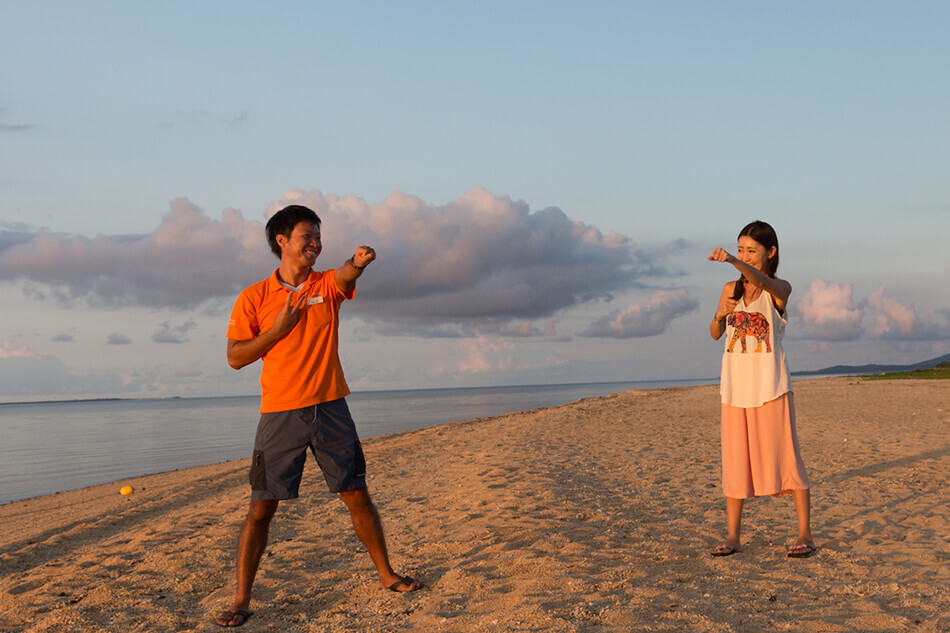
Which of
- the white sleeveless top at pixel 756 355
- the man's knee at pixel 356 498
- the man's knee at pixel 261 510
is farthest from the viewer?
the white sleeveless top at pixel 756 355

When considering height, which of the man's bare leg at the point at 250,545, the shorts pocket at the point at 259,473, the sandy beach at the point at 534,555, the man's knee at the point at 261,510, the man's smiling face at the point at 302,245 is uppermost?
the man's smiling face at the point at 302,245

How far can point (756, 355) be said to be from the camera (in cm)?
425

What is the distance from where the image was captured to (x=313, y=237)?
3.67m

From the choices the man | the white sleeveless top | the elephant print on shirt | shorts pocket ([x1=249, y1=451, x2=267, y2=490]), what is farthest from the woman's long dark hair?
shorts pocket ([x1=249, y1=451, x2=267, y2=490])

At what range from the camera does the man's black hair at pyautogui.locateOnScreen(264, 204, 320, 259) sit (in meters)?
3.67

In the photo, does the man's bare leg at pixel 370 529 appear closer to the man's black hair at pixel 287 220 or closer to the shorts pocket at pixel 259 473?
the shorts pocket at pixel 259 473

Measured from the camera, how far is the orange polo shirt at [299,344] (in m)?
3.48

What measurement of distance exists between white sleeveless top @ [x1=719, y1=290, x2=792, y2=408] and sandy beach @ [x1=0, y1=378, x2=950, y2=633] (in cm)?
110

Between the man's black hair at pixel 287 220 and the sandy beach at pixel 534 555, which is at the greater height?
the man's black hair at pixel 287 220

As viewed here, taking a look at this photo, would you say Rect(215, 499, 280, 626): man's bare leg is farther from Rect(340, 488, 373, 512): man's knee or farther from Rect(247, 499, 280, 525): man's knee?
Rect(340, 488, 373, 512): man's knee

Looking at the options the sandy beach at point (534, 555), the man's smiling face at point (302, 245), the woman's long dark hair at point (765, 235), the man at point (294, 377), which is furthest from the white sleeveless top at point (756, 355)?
the man's smiling face at point (302, 245)

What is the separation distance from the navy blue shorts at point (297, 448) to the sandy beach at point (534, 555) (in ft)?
2.52

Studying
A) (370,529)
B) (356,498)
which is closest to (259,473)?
(356,498)

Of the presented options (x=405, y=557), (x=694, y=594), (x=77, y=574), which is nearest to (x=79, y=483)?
(x=77, y=574)
